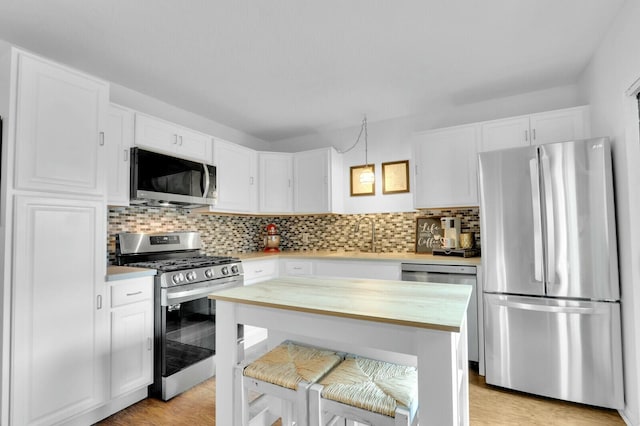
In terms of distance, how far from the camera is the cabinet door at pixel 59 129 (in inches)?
70.0

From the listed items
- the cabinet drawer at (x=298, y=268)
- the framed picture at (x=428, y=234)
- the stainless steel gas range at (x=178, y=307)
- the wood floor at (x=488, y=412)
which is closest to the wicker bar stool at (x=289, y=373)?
the stainless steel gas range at (x=178, y=307)

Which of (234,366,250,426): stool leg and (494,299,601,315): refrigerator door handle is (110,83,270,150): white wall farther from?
(494,299,601,315): refrigerator door handle

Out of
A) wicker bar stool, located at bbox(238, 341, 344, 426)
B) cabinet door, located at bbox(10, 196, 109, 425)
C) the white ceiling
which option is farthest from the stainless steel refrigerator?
cabinet door, located at bbox(10, 196, 109, 425)

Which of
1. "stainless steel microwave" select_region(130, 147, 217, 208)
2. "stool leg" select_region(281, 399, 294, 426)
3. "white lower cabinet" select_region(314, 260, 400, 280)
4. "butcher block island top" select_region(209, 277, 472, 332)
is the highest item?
"stainless steel microwave" select_region(130, 147, 217, 208)

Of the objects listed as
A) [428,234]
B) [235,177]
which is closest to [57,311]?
[235,177]

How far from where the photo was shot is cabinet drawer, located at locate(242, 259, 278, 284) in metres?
3.28

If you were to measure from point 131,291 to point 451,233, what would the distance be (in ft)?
9.51

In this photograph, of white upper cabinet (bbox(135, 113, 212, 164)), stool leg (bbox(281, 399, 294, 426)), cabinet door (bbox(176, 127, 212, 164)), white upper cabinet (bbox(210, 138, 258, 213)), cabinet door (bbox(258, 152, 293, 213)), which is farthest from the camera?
cabinet door (bbox(258, 152, 293, 213))

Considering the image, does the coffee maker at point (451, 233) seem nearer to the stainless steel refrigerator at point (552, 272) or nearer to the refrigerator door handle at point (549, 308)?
the stainless steel refrigerator at point (552, 272)

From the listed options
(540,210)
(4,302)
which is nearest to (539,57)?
(540,210)

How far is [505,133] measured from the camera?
115 inches

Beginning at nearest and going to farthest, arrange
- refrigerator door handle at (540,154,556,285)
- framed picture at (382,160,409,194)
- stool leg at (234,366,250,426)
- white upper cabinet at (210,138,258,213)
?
1. stool leg at (234,366,250,426)
2. refrigerator door handle at (540,154,556,285)
3. white upper cabinet at (210,138,258,213)
4. framed picture at (382,160,409,194)

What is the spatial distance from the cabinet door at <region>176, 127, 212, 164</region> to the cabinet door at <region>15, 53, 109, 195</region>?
0.83 meters

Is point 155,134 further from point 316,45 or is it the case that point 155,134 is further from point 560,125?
point 560,125
